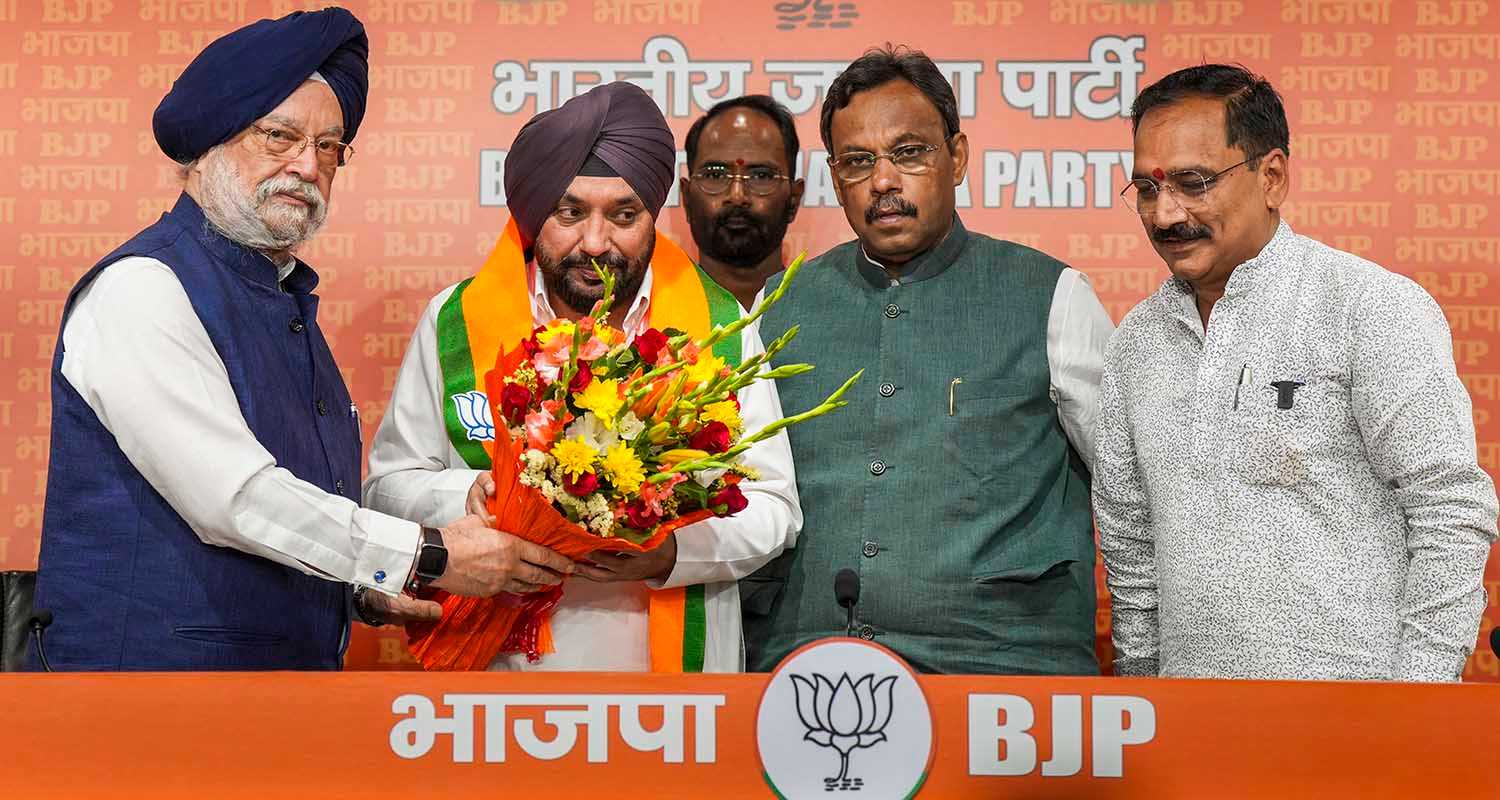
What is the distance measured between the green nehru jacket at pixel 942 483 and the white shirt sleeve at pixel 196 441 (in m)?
0.83

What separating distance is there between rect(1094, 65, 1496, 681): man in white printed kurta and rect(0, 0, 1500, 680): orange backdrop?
112 cm

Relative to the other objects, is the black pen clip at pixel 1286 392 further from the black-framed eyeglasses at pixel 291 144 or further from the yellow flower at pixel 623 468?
the black-framed eyeglasses at pixel 291 144

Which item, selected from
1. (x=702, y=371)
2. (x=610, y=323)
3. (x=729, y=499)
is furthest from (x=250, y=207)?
(x=729, y=499)

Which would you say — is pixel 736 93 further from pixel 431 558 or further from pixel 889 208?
pixel 431 558

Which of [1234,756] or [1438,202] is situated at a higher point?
[1438,202]

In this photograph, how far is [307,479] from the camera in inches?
105

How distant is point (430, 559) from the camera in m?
2.54

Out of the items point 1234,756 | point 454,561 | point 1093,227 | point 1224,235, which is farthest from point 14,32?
point 1234,756

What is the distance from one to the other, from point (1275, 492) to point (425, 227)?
7.69ft

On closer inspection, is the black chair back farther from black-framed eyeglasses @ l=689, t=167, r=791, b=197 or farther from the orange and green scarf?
black-framed eyeglasses @ l=689, t=167, r=791, b=197

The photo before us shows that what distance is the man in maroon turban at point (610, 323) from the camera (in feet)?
9.32

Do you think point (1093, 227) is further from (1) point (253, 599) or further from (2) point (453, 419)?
(1) point (253, 599)

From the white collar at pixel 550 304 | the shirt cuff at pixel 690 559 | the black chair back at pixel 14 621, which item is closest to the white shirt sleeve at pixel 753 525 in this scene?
the shirt cuff at pixel 690 559

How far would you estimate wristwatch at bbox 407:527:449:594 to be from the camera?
2541mm
